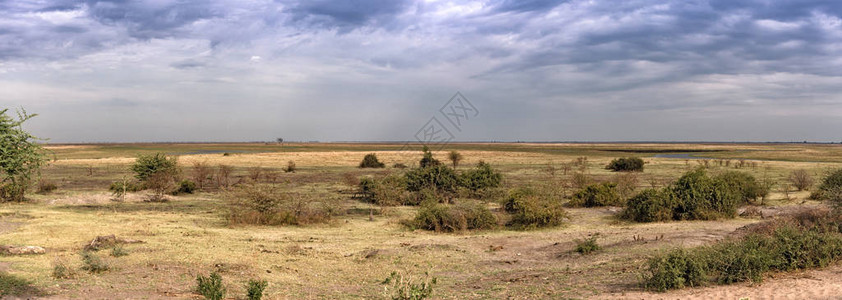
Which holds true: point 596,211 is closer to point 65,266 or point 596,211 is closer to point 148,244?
point 148,244

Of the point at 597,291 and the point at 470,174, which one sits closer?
the point at 597,291

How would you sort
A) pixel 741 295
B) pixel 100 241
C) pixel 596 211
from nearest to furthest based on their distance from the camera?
1. pixel 741 295
2. pixel 100 241
3. pixel 596 211

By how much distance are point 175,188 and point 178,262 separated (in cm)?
2132

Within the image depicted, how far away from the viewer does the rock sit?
11.9 metres

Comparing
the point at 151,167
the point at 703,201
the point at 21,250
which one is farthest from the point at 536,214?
the point at 151,167

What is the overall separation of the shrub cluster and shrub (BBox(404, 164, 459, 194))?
33.0 feet

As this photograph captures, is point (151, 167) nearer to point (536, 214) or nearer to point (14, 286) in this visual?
point (536, 214)

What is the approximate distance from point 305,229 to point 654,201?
39.2 ft

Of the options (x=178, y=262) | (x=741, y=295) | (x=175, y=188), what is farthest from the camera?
(x=175, y=188)

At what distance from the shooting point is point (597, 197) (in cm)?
2367

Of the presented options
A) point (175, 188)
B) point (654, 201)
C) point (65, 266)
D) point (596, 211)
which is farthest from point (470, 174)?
point (65, 266)

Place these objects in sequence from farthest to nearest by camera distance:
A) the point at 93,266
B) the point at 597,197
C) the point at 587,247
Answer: the point at 597,197, the point at 587,247, the point at 93,266

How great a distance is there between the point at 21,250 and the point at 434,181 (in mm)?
18094

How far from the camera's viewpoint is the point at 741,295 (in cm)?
820
